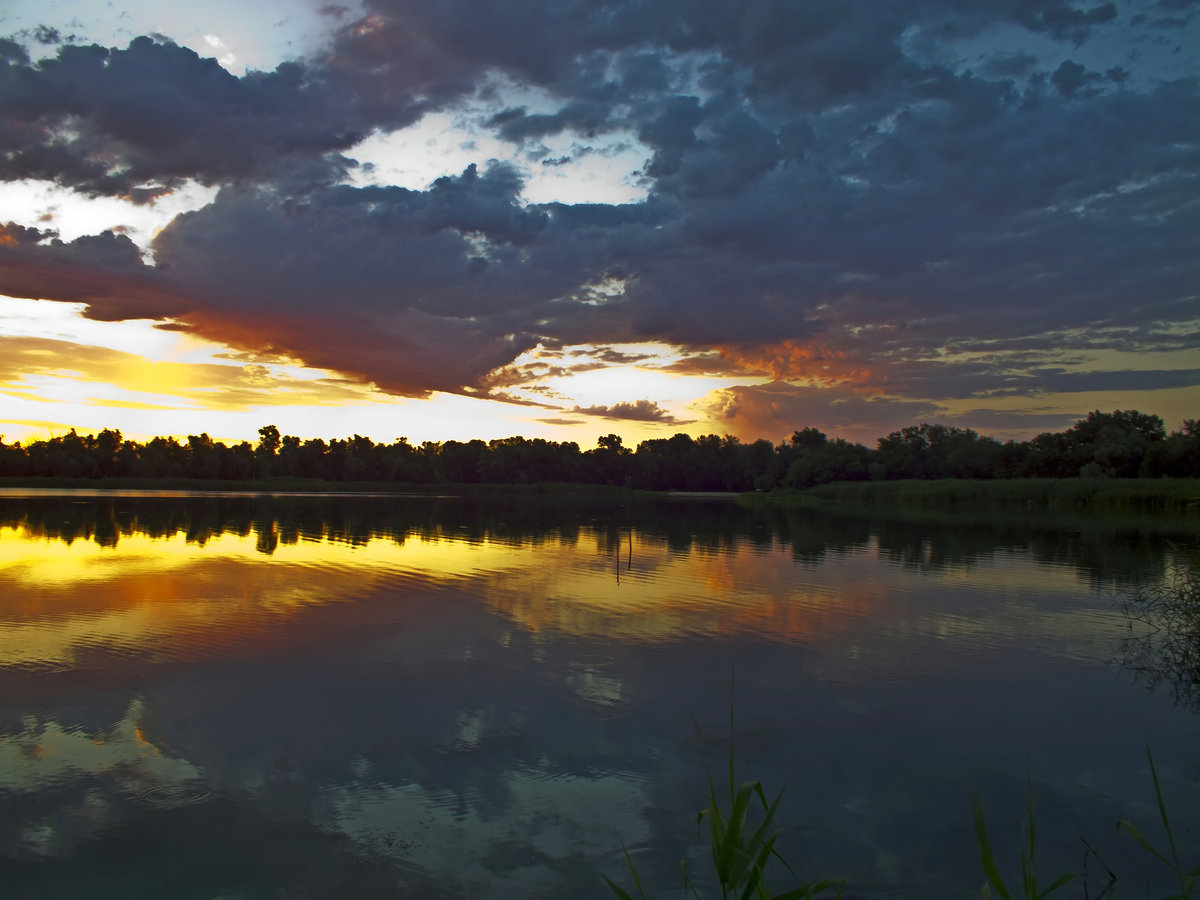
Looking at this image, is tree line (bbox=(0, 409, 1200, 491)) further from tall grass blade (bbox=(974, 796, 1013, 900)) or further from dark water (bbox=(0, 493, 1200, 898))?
tall grass blade (bbox=(974, 796, 1013, 900))

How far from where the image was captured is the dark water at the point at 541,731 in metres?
6.05

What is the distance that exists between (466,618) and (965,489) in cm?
6789

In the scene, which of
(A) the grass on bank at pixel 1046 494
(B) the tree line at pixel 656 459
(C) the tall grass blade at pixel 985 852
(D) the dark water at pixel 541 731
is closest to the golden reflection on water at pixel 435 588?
(D) the dark water at pixel 541 731

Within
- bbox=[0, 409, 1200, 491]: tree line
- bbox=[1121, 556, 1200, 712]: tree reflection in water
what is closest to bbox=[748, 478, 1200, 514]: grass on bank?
bbox=[0, 409, 1200, 491]: tree line

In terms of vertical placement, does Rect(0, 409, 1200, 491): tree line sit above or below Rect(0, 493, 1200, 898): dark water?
above

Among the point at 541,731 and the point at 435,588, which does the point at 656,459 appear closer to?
the point at 435,588

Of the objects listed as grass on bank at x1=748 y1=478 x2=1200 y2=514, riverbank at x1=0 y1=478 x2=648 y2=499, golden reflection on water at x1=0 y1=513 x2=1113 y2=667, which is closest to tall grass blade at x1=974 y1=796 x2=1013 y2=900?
golden reflection on water at x1=0 y1=513 x2=1113 y2=667

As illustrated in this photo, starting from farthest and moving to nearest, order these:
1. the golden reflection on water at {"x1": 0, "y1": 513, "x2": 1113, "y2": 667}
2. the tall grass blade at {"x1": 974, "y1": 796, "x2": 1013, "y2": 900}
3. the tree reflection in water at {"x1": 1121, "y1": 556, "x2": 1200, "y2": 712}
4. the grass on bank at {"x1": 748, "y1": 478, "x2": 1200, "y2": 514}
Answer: the grass on bank at {"x1": 748, "y1": 478, "x2": 1200, "y2": 514}, the golden reflection on water at {"x1": 0, "y1": 513, "x2": 1113, "y2": 667}, the tree reflection in water at {"x1": 1121, "y1": 556, "x2": 1200, "y2": 712}, the tall grass blade at {"x1": 974, "y1": 796, "x2": 1013, "y2": 900}

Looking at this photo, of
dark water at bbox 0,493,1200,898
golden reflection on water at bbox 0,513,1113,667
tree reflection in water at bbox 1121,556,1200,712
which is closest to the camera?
dark water at bbox 0,493,1200,898

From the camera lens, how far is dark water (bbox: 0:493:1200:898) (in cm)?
605

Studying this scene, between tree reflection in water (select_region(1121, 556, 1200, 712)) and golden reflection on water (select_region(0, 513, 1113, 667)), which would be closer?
tree reflection in water (select_region(1121, 556, 1200, 712))

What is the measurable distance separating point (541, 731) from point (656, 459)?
152 m

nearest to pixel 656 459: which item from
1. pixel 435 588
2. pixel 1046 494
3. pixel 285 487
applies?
pixel 285 487

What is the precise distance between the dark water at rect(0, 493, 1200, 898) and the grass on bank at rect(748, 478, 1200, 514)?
47.2 metres
